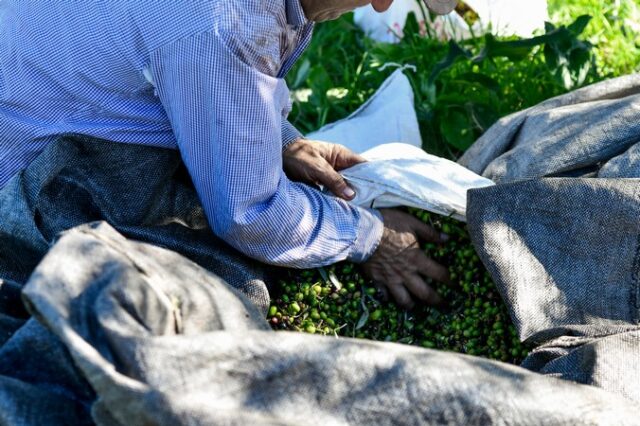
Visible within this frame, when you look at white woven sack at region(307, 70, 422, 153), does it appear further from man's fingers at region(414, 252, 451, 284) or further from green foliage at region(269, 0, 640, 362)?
man's fingers at region(414, 252, 451, 284)

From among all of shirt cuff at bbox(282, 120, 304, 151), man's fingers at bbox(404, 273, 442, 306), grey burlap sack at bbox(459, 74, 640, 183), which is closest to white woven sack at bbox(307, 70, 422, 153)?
grey burlap sack at bbox(459, 74, 640, 183)

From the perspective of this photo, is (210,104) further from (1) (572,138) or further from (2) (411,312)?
(1) (572,138)

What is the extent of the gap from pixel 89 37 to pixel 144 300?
0.87m

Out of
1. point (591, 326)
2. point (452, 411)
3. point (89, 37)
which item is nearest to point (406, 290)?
point (591, 326)

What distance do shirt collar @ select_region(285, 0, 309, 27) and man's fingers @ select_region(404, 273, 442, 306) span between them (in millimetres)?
742

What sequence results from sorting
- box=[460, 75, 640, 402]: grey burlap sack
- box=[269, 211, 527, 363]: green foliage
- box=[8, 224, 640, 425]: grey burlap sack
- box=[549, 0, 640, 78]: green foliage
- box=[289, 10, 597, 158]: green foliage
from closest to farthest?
box=[8, 224, 640, 425]: grey burlap sack
box=[460, 75, 640, 402]: grey burlap sack
box=[269, 211, 527, 363]: green foliage
box=[289, 10, 597, 158]: green foliage
box=[549, 0, 640, 78]: green foliage

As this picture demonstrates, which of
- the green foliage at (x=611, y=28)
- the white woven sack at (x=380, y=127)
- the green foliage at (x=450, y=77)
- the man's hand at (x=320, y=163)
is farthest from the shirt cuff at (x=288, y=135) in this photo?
the green foliage at (x=611, y=28)

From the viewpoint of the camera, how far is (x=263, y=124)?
2471 millimetres

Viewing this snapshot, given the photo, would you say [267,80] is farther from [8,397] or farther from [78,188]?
[8,397]

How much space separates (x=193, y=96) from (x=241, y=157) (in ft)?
0.62

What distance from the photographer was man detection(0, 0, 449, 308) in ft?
7.83

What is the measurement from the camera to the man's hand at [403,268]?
2760 mm

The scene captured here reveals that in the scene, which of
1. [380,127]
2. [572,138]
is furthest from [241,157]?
[380,127]

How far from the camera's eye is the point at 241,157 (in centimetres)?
245
